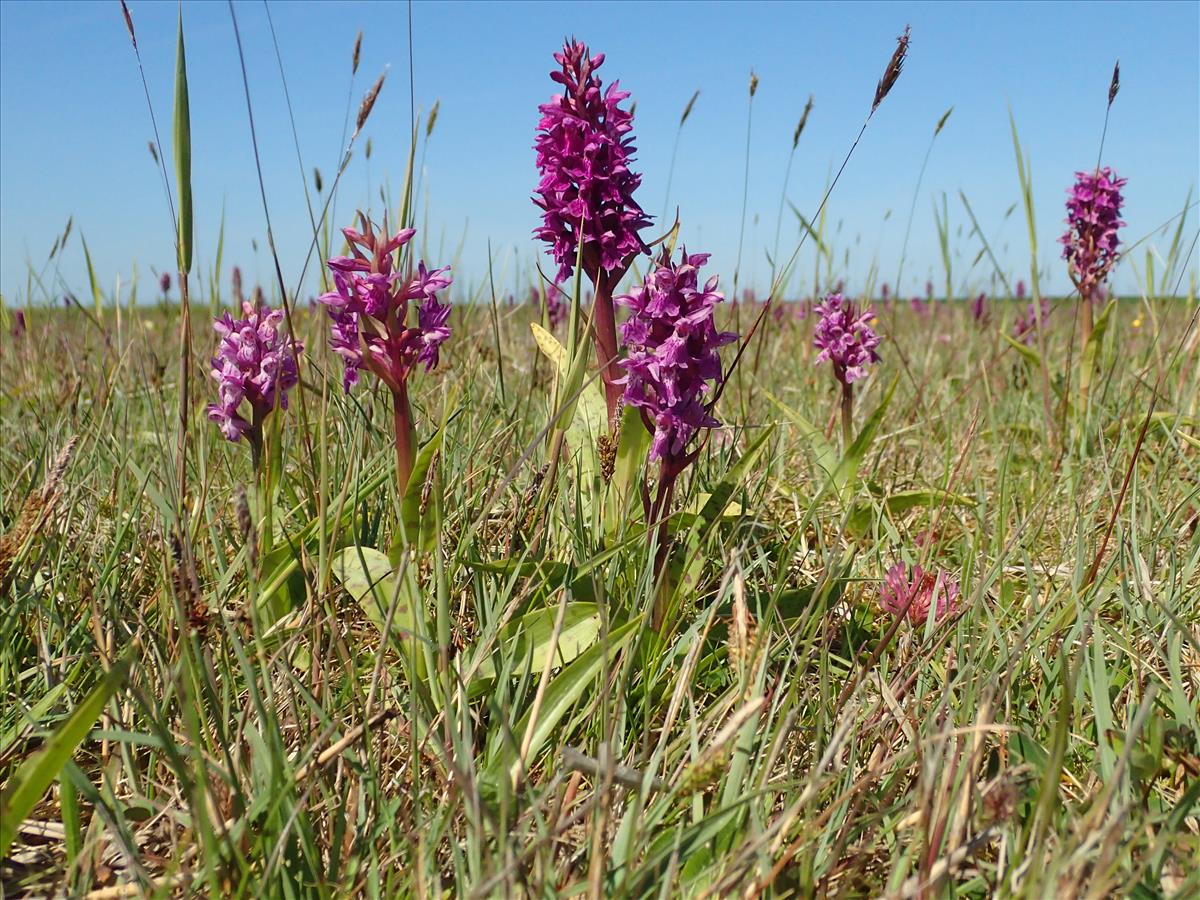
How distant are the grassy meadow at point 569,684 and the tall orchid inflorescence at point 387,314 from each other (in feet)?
0.25

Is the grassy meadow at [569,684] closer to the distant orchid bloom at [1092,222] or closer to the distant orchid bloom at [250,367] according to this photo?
the distant orchid bloom at [250,367]

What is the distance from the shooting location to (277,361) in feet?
6.38

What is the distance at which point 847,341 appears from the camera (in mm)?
3041

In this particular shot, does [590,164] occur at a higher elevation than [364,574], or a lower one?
higher

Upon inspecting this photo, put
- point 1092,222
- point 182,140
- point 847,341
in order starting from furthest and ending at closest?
1. point 1092,222
2. point 847,341
3. point 182,140

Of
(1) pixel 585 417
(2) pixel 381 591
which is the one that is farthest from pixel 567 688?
(1) pixel 585 417

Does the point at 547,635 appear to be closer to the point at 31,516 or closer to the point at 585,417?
the point at 585,417

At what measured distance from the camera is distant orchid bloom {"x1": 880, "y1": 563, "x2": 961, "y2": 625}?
75.9 inches

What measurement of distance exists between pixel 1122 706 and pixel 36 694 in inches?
78.1

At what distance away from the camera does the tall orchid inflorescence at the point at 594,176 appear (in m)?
2.17

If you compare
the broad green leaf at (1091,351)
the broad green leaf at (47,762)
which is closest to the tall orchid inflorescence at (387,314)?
the broad green leaf at (47,762)

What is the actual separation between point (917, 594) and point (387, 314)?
1.22 meters

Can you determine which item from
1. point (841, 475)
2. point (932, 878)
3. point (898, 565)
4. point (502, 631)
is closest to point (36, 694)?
point (502, 631)

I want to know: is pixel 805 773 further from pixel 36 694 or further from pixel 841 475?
pixel 36 694
